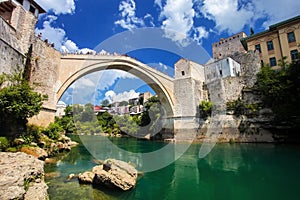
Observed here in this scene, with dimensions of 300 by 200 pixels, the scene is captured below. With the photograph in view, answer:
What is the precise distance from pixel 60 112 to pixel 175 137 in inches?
1038

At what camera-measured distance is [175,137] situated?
16.6 meters

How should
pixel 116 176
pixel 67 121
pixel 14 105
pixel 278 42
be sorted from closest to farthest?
pixel 116 176 → pixel 14 105 → pixel 278 42 → pixel 67 121

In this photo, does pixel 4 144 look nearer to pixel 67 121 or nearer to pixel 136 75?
pixel 136 75

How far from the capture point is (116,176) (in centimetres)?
446

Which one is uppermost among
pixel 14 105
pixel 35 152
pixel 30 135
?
pixel 14 105

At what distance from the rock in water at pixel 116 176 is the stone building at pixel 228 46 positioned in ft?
69.7

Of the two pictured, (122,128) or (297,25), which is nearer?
(297,25)

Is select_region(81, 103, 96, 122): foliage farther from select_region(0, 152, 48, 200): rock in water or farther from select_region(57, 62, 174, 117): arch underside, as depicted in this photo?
select_region(0, 152, 48, 200): rock in water


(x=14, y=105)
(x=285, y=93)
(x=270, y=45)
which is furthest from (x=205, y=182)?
(x=270, y=45)

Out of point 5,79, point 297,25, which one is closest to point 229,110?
point 297,25

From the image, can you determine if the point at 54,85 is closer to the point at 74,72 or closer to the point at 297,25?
the point at 74,72

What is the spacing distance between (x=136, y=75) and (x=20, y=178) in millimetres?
14142

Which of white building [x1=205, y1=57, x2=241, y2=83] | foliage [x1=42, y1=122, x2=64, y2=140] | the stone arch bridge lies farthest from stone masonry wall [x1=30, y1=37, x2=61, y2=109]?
white building [x1=205, y1=57, x2=241, y2=83]

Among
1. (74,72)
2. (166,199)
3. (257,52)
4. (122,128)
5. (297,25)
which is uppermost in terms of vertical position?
(297,25)
